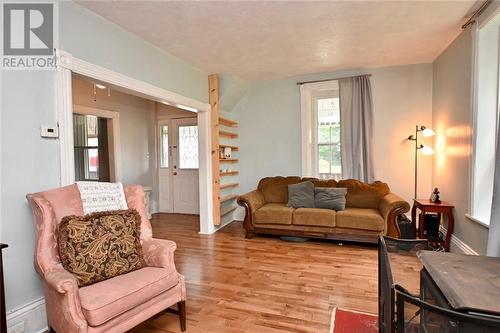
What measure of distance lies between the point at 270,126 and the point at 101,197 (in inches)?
136

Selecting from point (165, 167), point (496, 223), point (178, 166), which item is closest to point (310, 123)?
point (178, 166)

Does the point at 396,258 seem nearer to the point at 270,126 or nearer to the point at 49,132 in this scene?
the point at 49,132

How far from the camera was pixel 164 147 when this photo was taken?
19.5 feet

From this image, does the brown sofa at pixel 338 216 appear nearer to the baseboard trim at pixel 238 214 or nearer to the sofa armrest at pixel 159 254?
the baseboard trim at pixel 238 214

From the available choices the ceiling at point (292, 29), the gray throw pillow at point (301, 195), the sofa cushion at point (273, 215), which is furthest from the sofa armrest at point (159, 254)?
the gray throw pillow at point (301, 195)

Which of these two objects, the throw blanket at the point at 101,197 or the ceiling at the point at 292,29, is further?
the ceiling at the point at 292,29

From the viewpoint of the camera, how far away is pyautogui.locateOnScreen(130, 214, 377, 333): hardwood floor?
2.04 metres

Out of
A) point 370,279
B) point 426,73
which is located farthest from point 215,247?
point 426,73

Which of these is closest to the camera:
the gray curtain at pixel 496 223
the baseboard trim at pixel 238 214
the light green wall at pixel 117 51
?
the gray curtain at pixel 496 223

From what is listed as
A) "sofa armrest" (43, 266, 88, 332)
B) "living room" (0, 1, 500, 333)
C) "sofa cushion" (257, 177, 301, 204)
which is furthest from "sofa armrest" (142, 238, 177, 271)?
"sofa cushion" (257, 177, 301, 204)

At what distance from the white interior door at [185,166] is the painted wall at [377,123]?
1220mm

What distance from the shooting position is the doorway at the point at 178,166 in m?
5.73

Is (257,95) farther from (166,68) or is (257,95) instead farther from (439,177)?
(439,177)

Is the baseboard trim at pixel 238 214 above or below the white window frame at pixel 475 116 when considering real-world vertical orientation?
below
